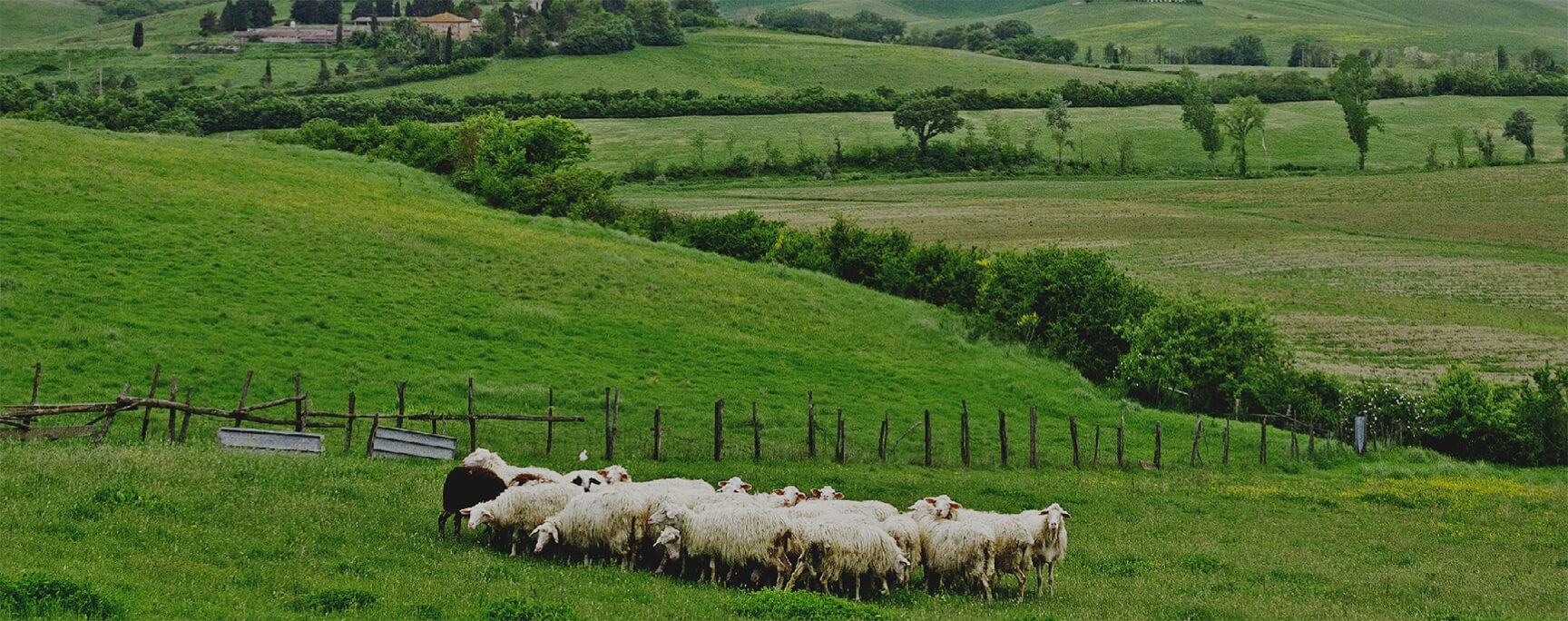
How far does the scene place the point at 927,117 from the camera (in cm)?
16875

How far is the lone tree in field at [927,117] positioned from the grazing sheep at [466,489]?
148m

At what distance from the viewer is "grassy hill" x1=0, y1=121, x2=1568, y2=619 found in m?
18.8

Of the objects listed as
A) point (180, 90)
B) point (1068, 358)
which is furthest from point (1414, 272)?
point (180, 90)

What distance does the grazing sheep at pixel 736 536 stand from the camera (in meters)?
19.9

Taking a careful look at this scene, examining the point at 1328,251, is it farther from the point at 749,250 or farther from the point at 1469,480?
the point at 1469,480

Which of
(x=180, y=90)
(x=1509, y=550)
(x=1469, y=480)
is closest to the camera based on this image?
(x=1509, y=550)

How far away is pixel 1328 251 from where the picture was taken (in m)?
103

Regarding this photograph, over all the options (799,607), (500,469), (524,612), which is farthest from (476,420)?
(524,612)

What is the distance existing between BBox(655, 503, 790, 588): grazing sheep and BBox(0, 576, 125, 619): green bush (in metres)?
8.28

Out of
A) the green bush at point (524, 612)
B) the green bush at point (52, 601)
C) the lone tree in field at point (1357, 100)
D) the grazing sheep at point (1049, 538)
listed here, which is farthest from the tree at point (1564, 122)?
the green bush at point (52, 601)

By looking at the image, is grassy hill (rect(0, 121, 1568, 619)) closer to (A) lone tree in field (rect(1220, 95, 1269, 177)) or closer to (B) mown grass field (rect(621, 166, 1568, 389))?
(B) mown grass field (rect(621, 166, 1568, 389))

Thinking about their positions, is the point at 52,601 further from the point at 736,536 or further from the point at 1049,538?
the point at 1049,538

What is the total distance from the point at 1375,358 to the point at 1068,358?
55.6ft

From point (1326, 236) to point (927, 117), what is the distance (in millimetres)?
66243
